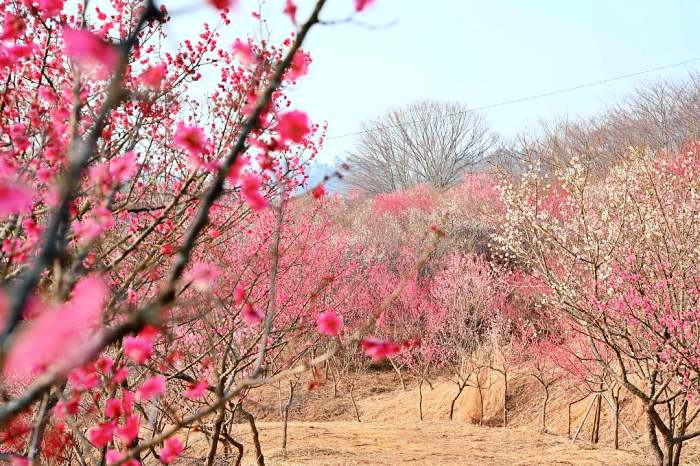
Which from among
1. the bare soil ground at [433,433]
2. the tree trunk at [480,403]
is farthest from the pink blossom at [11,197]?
the tree trunk at [480,403]

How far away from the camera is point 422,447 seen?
32.2ft

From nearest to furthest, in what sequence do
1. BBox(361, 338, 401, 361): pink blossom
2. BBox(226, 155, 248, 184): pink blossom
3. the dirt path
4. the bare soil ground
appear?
BBox(226, 155, 248, 184): pink blossom
BBox(361, 338, 401, 361): pink blossom
the dirt path
the bare soil ground

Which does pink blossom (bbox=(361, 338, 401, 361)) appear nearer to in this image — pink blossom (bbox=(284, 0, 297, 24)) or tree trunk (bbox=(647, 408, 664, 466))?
pink blossom (bbox=(284, 0, 297, 24))

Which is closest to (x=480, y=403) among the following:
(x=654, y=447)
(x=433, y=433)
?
(x=433, y=433)

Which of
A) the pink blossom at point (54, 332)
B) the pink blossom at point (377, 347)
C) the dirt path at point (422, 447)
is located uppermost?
the pink blossom at point (54, 332)

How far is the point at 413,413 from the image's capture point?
15.4 meters

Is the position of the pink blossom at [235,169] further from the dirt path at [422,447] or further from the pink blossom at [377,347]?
the dirt path at [422,447]

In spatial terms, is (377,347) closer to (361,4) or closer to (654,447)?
(361,4)

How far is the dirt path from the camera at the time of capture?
8.88m

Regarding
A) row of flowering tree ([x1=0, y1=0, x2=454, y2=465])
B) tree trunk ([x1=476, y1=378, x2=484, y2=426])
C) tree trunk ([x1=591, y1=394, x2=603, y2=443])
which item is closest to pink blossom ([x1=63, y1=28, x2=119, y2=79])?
row of flowering tree ([x1=0, y1=0, x2=454, y2=465])

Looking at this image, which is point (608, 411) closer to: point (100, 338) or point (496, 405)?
point (496, 405)

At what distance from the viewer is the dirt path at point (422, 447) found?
8875 millimetres

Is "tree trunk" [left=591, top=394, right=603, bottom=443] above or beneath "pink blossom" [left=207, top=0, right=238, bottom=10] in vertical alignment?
beneath

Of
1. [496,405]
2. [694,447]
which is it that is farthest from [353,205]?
[694,447]
